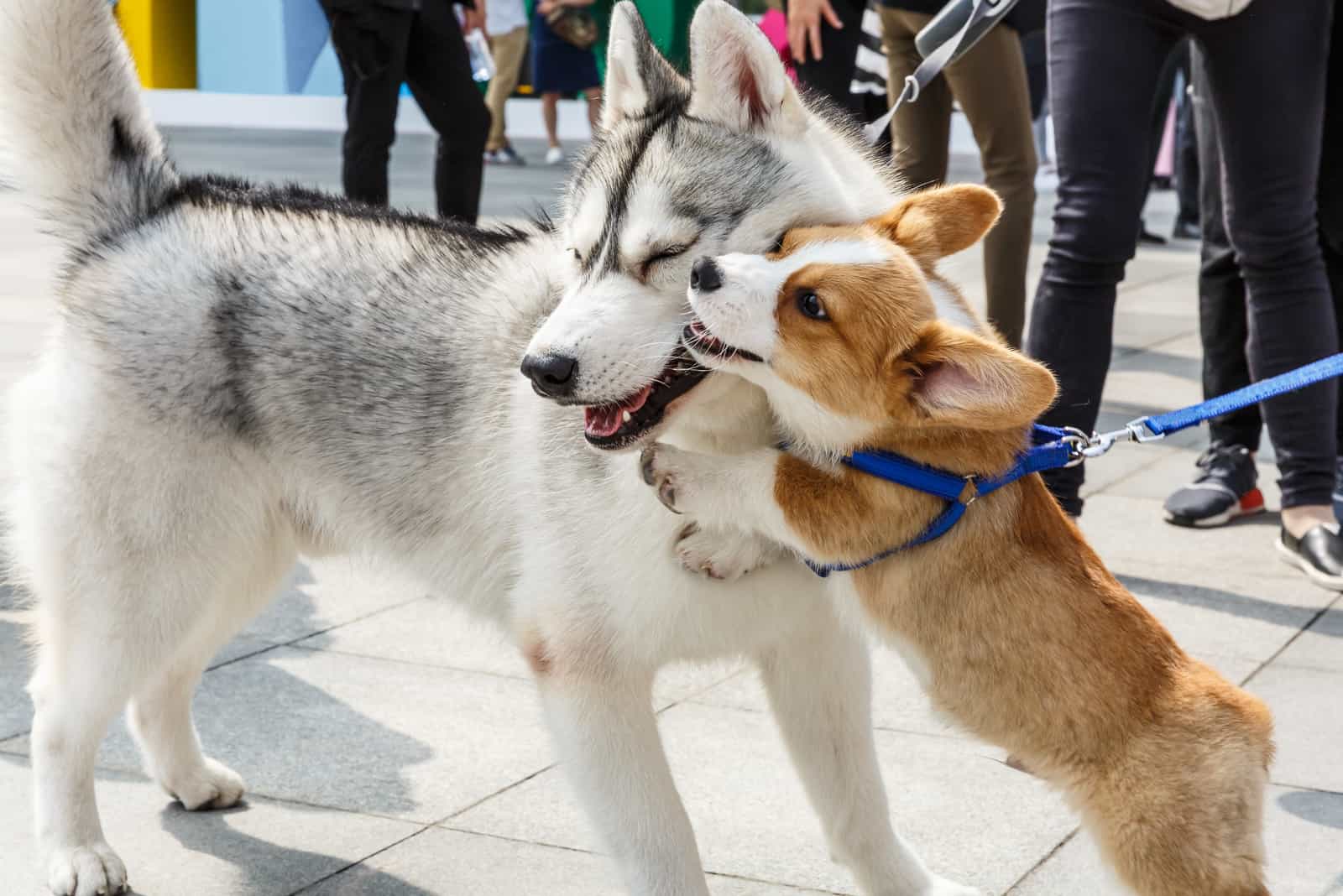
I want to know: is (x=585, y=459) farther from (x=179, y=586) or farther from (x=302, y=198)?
(x=302, y=198)

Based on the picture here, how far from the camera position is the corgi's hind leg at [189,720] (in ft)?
11.5

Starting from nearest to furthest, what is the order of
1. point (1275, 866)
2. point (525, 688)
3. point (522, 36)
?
point (1275, 866), point (525, 688), point (522, 36)

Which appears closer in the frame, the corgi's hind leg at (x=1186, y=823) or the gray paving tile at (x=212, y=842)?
the corgi's hind leg at (x=1186, y=823)

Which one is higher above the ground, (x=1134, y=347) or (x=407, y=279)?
(x=407, y=279)

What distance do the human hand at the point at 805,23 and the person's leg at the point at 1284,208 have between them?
1554mm

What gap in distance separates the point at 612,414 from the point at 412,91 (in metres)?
5.23

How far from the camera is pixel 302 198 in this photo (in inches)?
144

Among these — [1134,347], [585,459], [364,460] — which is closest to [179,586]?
[364,460]

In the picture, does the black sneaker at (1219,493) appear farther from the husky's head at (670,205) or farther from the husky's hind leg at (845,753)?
the husky's head at (670,205)

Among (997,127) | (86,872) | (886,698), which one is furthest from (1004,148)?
(86,872)

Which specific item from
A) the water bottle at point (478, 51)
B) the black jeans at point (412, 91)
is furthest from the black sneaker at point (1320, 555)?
the water bottle at point (478, 51)

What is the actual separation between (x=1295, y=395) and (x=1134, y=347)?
Result: 3.74m

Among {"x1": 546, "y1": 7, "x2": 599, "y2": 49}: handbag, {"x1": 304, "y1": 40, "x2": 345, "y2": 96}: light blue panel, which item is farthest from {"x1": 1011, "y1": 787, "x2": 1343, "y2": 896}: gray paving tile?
{"x1": 304, "y1": 40, "x2": 345, "y2": 96}: light blue panel

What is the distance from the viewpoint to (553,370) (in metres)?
2.51
